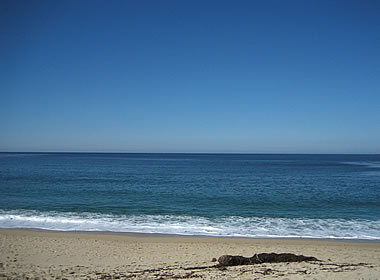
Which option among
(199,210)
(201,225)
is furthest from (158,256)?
(199,210)

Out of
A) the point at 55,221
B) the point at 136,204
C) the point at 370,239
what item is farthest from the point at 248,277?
the point at 136,204

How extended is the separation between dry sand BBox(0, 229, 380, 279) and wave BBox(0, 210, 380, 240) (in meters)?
1.24

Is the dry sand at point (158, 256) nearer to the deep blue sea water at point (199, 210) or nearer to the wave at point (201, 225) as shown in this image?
the wave at point (201, 225)

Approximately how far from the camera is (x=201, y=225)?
1709 cm

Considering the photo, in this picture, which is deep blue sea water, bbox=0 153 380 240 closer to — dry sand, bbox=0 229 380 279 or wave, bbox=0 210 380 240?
wave, bbox=0 210 380 240

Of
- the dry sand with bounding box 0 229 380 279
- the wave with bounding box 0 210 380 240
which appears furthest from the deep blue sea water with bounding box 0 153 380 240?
the dry sand with bounding box 0 229 380 279

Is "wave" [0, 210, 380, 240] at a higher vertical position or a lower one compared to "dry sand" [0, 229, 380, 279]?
lower

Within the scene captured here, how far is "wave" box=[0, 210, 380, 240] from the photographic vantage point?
50.5 ft

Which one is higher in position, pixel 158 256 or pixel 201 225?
pixel 158 256

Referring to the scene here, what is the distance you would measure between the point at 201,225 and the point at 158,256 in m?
6.31

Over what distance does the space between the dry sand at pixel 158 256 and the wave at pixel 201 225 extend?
49.0 inches

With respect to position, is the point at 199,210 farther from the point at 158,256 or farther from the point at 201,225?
the point at 158,256

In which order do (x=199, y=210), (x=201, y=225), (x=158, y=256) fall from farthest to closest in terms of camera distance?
(x=199, y=210) → (x=201, y=225) → (x=158, y=256)

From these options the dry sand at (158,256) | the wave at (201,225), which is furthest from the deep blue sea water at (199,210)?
the dry sand at (158,256)
